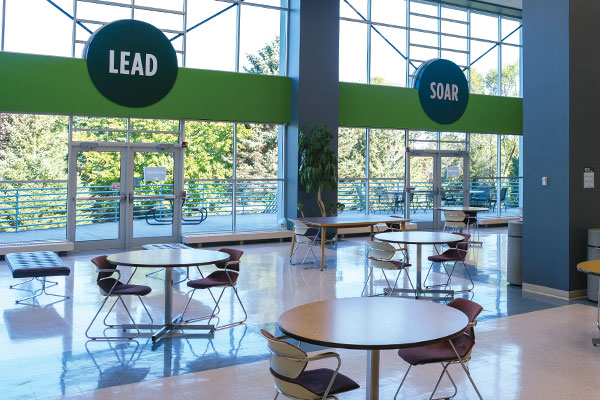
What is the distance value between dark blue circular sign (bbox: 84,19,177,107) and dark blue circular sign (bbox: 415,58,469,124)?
654cm

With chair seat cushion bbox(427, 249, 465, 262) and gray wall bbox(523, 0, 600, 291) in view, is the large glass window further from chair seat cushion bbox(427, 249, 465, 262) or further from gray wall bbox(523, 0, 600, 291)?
chair seat cushion bbox(427, 249, 465, 262)

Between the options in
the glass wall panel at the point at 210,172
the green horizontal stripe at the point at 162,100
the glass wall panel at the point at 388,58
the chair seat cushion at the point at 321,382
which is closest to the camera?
the chair seat cushion at the point at 321,382

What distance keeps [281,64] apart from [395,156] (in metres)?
3.86

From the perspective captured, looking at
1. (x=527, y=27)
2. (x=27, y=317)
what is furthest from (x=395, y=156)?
(x=27, y=317)

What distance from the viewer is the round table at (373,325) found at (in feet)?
8.57

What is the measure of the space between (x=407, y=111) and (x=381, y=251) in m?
8.20

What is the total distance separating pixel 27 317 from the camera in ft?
18.2

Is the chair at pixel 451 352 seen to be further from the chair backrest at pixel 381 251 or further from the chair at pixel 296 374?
the chair backrest at pixel 381 251

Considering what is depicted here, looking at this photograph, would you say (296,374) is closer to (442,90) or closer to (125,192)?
(125,192)

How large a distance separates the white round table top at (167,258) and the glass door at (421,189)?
9356mm

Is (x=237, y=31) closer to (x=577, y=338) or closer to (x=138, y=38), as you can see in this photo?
(x=138, y=38)

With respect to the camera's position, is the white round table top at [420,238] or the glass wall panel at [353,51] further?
the glass wall panel at [353,51]

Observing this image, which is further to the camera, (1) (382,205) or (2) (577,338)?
(1) (382,205)

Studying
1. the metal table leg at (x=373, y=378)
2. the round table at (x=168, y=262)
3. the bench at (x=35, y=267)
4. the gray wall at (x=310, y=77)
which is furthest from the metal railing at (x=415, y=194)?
the metal table leg at (x=373, y=378)
